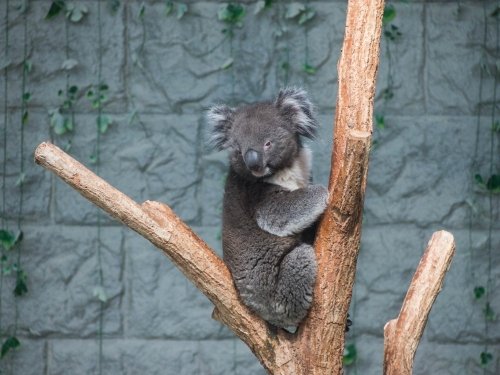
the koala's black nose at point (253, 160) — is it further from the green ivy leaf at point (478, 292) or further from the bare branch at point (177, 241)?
the green ivy leaf at point (478, 292)

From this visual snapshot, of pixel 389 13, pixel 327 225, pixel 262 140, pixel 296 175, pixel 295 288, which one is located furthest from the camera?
pixel 389 13

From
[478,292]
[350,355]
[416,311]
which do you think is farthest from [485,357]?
[416,311]

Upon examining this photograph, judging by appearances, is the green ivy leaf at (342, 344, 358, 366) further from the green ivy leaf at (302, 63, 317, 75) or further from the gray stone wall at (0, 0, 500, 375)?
the green ivy leaf at (302, 63, 317, 75)

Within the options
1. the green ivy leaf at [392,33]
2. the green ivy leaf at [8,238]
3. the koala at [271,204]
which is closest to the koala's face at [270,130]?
the koala at [271,204]

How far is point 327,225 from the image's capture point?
292 centimetres

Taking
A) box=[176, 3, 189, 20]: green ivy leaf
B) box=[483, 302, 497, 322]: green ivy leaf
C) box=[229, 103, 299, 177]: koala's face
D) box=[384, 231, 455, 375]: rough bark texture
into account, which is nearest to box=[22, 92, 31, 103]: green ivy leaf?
box=[176, 3, 189, 20]: green ivy leaf

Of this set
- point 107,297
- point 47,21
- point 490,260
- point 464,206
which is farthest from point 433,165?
point 47,21

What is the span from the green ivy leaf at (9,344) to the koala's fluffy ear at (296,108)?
1996mm

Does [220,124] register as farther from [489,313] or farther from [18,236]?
[489,313]

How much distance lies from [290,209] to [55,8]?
1.99 m

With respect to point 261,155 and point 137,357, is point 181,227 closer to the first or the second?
point 261,155

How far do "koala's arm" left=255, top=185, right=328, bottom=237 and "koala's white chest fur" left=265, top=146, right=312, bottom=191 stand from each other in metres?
0.08

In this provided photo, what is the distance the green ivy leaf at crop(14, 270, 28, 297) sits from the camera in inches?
177

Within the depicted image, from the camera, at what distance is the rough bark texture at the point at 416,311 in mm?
2826
